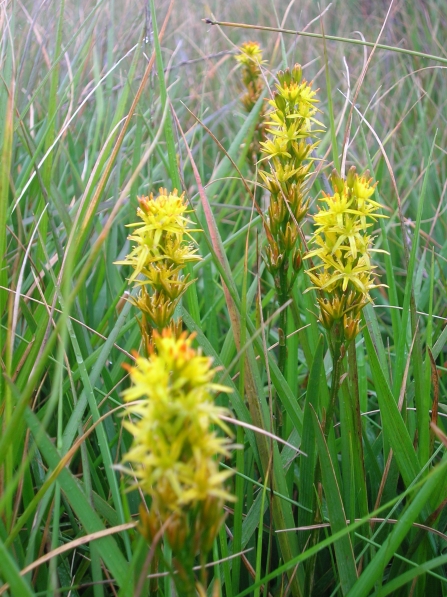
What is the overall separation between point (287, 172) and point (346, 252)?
14.0 inches

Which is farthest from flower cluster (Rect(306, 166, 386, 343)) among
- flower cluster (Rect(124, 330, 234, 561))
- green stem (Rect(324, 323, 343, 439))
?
flower cluster (Rect(124, 330, 234, 561))

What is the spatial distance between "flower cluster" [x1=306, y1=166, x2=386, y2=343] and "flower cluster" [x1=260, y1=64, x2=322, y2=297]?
21 centimetres

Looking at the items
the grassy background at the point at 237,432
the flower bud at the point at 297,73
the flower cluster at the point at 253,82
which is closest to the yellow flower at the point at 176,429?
the grassy background at the point at 237,432

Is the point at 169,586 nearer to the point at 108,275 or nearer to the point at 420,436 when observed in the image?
the point at 420,436

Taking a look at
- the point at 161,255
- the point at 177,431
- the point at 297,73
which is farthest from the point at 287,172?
the point at 177,431

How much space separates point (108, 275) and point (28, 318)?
561 mm

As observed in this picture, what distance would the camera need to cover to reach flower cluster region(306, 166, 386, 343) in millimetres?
1132

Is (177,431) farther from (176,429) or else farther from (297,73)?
(297,73)

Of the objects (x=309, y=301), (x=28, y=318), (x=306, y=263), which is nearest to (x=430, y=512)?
(x=309, y=301)

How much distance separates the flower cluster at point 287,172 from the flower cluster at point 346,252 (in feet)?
0.69

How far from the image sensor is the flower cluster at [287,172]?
1400 millimetres

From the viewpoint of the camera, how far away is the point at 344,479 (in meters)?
1.40

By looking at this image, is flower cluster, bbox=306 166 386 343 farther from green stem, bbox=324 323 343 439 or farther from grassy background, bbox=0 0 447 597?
grassy background, bbox=0 0 447 597

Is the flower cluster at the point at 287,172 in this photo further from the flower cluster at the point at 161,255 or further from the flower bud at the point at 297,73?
the flower cluster at the point at 161,255
